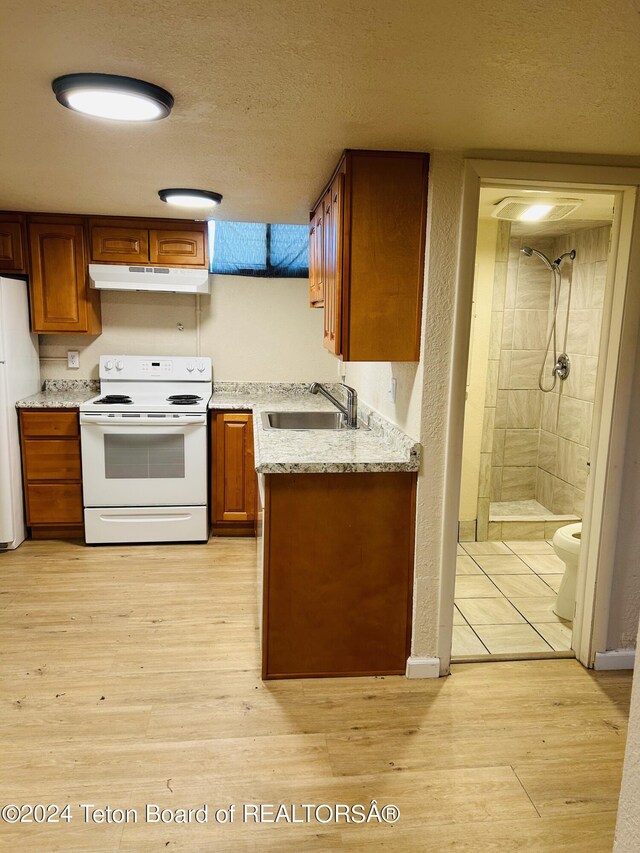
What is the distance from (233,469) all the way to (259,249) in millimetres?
1665

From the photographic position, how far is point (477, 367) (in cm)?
412

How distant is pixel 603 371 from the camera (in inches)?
101

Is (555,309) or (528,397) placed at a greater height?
(555,309)

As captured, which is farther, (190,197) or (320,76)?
(190,197)

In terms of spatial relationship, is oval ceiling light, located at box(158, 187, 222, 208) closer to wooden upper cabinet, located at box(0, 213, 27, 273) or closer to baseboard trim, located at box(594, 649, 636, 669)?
wooden upper cabinet, located at box(0, 213, 27, 273)

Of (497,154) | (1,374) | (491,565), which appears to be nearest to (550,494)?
(491,565)

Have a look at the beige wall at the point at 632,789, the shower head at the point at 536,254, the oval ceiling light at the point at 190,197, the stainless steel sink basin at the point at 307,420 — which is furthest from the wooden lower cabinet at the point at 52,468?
the beige wall at the point at 632,789

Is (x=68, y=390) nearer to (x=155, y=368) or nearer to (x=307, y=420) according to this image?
(x=155, y=368)

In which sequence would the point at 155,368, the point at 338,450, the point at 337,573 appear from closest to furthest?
the point at 337,573 < the point at 338,450 < the point at 155,368

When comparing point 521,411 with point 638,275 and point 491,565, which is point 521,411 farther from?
point 638,275

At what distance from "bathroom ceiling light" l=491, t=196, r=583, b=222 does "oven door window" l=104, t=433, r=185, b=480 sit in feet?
7.83

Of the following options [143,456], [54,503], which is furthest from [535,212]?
[54,503]

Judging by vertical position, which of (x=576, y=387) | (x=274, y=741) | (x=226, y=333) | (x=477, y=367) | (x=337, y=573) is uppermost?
(x=226, y=333)

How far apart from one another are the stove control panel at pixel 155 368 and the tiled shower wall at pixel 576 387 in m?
2.60
